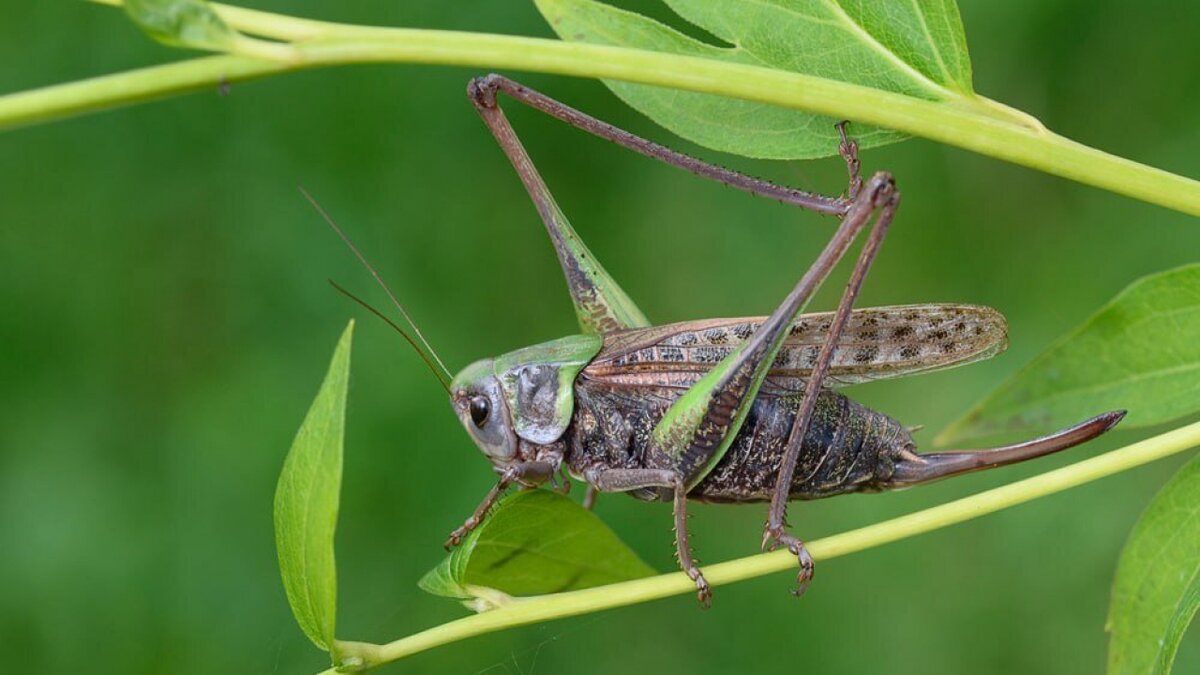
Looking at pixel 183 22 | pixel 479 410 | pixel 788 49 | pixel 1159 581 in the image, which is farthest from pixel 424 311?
pixel 183 22

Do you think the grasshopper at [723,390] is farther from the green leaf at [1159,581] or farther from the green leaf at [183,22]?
the green leaf at [183,22]

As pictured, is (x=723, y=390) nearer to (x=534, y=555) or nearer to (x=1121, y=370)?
(x=534, y=555)

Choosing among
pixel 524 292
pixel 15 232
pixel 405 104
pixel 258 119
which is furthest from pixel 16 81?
pixel 524 292

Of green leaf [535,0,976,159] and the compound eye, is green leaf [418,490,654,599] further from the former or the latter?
green leaf [535,0,976,159]

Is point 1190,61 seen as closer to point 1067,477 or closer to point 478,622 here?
point 1067,477

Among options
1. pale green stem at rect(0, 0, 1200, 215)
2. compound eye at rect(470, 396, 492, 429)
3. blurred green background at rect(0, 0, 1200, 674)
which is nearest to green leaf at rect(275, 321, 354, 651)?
pale green stem at rect(0, 0, 1200, 215)
